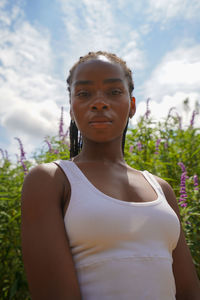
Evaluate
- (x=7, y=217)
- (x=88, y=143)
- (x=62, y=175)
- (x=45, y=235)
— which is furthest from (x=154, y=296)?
(x=7, y=217)

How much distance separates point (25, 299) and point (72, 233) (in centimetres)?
195

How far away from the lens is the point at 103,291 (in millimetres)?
994

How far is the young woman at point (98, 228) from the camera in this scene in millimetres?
983

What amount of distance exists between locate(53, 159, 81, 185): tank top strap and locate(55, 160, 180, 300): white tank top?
25mm

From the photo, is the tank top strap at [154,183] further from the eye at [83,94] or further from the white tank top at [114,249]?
the eye at [83,94]

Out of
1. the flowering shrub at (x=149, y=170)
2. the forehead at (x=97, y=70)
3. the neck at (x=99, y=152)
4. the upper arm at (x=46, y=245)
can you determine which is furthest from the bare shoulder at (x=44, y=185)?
the flowering shrub at (x=149, y=170)

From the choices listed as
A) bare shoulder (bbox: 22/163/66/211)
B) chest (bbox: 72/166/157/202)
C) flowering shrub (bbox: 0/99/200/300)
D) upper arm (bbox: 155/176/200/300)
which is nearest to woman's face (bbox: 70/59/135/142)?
chest (bbox: 72/166/157/202)

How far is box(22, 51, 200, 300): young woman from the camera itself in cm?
98

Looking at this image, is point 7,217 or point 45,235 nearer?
point 45,235

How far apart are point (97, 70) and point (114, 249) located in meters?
0.73

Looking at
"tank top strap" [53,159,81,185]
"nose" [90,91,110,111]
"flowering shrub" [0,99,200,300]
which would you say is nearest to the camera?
"tank top strap" [53,159,81,185]

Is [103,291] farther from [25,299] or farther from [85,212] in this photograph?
[25,299]

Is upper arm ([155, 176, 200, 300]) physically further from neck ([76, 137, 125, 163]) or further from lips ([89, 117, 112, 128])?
lips ([89, 117, 112, 128])

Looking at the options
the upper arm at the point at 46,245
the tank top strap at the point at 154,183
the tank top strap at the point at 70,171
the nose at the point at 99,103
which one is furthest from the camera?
the tank top strap at the point at 154,183
